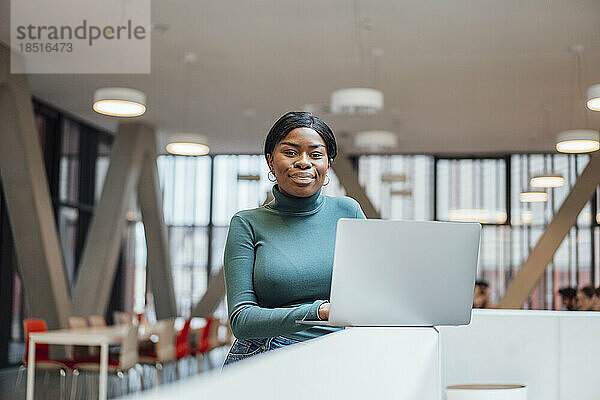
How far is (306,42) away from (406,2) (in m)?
1.51

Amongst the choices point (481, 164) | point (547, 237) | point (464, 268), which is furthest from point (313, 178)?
point (481, 164)

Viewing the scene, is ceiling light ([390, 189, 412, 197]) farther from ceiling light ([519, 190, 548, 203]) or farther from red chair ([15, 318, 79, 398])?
red chair ([15, 318, 79, 398])

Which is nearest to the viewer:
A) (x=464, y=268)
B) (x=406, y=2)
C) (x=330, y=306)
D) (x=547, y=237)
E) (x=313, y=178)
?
(x=330, y=306)

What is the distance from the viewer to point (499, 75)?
9.35 meters

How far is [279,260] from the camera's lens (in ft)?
6.98

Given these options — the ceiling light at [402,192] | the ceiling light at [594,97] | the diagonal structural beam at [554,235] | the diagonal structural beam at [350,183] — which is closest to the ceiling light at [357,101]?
the ceiling light at [594,97]

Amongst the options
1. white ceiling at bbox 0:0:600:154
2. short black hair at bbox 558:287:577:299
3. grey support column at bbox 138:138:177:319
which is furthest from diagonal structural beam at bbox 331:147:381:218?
short black hair at bbox 558:287:577:299

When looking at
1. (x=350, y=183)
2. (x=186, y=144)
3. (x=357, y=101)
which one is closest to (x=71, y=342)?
(x=186, y=144)

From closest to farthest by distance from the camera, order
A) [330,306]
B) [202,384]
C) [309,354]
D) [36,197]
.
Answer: [202,384] → [309,354] → [330,306] → [36,197]

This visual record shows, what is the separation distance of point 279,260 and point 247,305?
159 millimetres

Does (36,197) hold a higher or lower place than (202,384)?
higher

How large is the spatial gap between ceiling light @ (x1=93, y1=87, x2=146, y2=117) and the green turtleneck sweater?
5320 mm

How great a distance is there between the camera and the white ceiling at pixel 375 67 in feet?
23.8

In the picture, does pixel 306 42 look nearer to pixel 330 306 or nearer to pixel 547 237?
pixel 547 237
